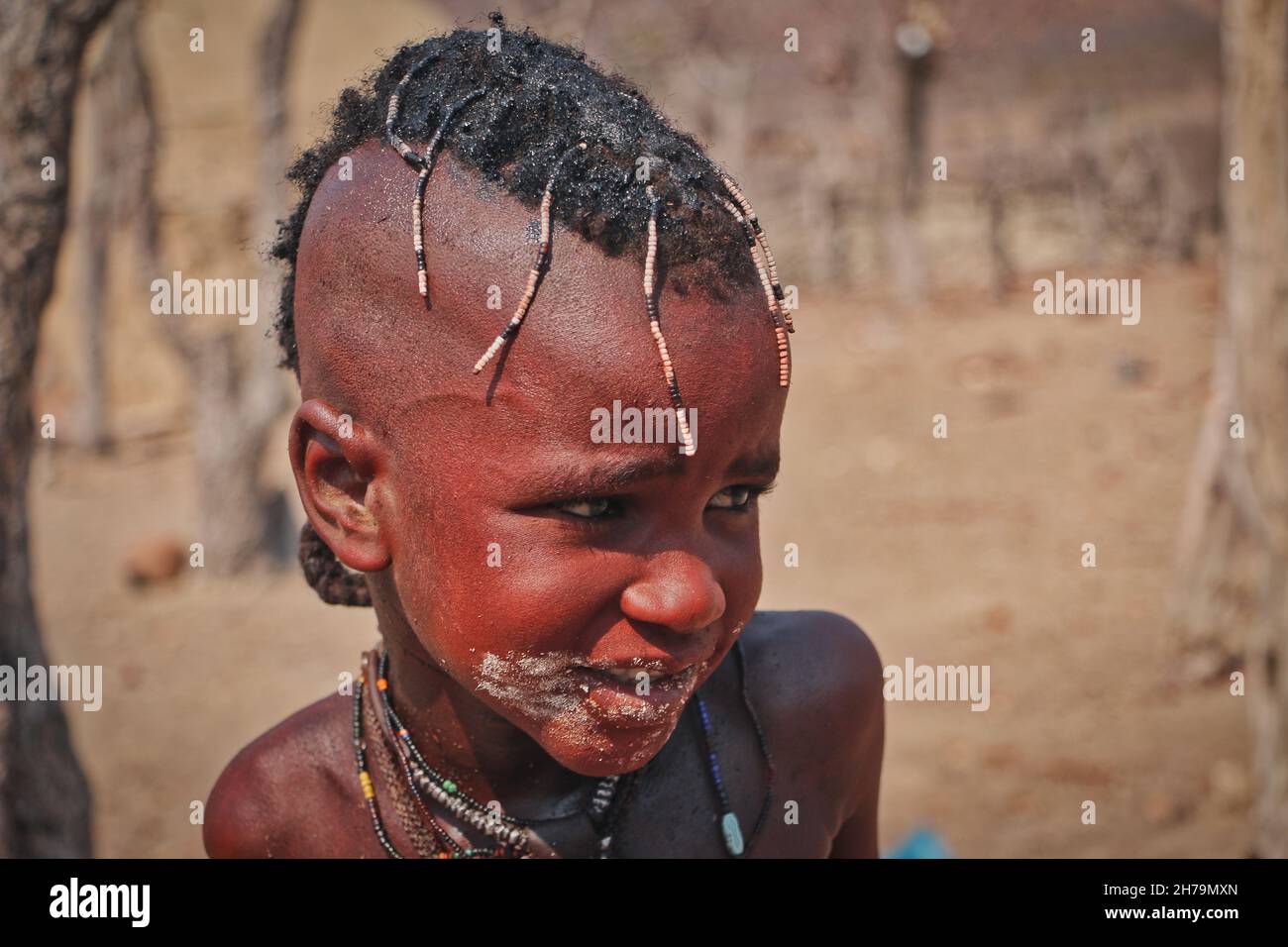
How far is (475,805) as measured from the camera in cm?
195

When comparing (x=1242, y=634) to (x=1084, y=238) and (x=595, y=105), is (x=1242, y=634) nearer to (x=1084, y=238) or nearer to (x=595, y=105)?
(x=595, y=105)

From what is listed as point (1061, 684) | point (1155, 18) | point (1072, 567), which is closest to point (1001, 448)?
point (1072, 567)

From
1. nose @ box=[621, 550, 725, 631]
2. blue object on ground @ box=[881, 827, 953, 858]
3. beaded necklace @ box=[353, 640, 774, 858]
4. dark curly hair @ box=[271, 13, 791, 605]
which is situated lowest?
blue object on ground @ box=[881, 827, 953, 858]

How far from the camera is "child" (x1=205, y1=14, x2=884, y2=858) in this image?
151 centimetres

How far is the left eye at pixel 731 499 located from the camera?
5.40ft

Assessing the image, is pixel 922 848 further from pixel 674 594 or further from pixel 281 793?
pixel 674 594

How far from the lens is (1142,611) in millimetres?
7031

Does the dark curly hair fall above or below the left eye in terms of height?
above

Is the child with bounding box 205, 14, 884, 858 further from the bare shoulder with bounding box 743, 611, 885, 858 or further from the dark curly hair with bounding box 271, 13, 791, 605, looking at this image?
the bare shoulder with bounding box 743, 611, 885, 858

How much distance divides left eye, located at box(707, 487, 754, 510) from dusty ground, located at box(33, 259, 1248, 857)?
12.2 ft

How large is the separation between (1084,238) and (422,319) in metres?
18.0

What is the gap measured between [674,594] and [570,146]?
590 millimetres

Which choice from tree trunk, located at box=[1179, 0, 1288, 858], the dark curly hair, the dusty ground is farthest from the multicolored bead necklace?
the dusty ground


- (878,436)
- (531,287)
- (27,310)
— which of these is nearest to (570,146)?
(531,287)
